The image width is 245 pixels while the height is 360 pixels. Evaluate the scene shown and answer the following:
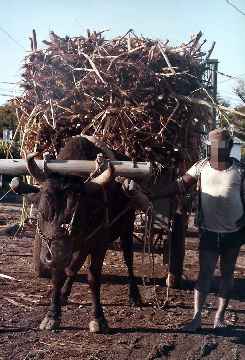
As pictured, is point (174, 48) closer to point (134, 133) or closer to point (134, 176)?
point (134, 133)

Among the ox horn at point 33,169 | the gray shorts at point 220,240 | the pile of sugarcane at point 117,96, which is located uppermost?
the pile of sugarcane at point 117,96

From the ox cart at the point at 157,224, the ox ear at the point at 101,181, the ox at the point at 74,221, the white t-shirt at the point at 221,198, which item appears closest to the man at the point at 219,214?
the white t-shirt at the point at 221,198

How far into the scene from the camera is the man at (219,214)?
654 cm

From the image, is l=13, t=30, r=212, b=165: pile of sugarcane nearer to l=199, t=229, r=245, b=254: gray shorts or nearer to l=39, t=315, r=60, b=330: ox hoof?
l=199, t=229, r=245, b=254: gray shorts

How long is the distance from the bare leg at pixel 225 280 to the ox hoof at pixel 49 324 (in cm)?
174

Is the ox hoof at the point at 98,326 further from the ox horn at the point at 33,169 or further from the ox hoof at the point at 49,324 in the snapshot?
the ox horn at the point at 33,169

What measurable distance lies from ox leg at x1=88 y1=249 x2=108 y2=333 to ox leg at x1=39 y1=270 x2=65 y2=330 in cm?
33

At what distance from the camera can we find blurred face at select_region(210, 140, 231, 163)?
6.51 m

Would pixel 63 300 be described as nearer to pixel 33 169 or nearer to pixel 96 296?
pixel 96 296

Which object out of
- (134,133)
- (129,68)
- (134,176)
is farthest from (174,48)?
(134,176)

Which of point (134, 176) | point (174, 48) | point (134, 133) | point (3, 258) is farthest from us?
point (3, 258)

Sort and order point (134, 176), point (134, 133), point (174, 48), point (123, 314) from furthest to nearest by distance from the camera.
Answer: point (174, 48)
point (134, 133)
point (123, 314)
point (134, 176)

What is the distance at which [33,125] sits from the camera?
8539mm

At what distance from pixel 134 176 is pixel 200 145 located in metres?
2.58
